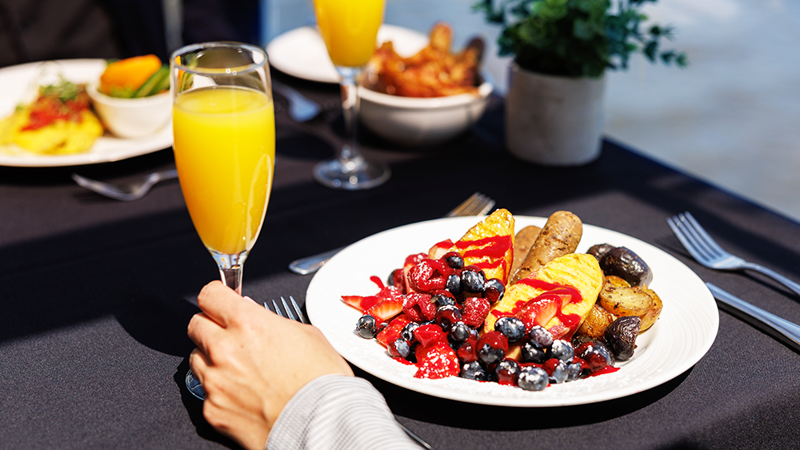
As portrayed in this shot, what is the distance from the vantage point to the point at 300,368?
81cm

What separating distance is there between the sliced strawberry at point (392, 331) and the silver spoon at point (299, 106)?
112 centimetres

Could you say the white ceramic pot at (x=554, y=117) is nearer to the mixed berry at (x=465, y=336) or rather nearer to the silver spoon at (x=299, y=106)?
the silver spoon at (x=299, y=106)

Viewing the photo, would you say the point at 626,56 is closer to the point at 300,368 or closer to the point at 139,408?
the point at 300,368

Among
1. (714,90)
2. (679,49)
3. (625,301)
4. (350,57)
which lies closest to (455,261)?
(625,301)

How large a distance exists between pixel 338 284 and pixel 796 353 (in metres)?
0.74

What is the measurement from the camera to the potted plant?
5.01 ft

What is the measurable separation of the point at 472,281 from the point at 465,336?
99 mm

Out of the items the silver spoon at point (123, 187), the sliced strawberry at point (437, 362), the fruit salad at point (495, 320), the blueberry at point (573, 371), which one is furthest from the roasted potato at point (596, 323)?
the silver spoon at point (123, 187)

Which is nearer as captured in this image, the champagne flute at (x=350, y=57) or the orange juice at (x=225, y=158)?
the orange juice at (x=225, y=158)

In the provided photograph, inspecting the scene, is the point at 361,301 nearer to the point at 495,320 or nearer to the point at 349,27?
the point at 495,320

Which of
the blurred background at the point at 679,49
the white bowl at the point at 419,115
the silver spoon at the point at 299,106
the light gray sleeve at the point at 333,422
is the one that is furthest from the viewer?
the blurred background at the point at 679,49

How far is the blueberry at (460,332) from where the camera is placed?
87 centimetres

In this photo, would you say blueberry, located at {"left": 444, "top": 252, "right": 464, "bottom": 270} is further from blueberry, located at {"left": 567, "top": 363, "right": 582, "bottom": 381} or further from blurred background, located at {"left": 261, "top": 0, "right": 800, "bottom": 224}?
blurred background, located at {"left": 261, "top": 0, "right": 800, "bottom": 224}

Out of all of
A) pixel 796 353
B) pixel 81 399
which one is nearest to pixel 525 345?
pixel 796 353
